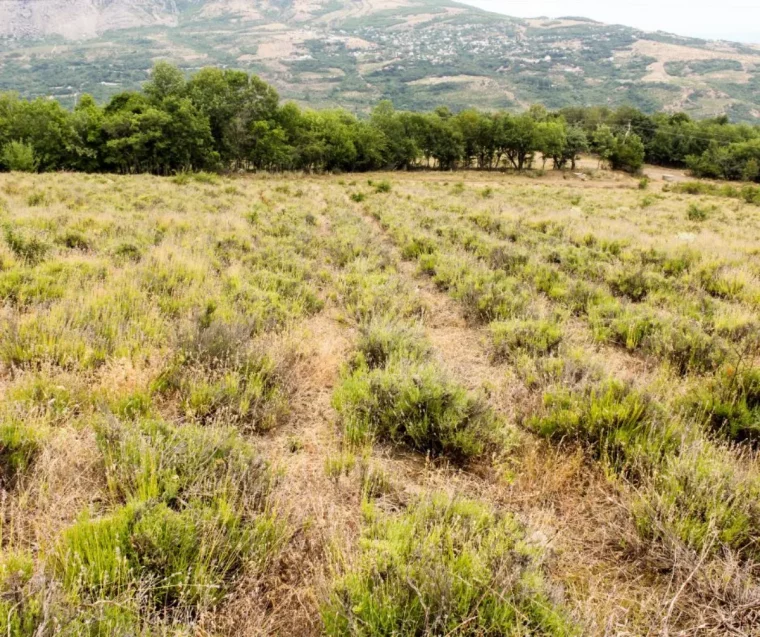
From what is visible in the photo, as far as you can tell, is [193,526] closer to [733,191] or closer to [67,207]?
[67,207]

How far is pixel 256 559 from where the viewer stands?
2258 millimetres

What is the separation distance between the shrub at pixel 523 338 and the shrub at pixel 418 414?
161 centimetres

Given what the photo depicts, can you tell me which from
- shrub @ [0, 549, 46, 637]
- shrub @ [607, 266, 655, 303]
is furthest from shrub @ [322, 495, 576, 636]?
shrub @ [607, 266, 655, 303]

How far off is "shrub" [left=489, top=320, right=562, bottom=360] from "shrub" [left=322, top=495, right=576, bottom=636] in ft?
10.5

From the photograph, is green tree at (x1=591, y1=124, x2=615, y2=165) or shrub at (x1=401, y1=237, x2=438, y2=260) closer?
shrub at (x1=401, y1=237, x2=438, y2=260)

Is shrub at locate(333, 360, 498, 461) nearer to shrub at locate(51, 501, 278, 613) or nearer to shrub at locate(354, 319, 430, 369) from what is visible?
shrub at locate(354, 319, 430, 369)

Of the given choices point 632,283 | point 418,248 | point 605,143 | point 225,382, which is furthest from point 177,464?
point 605,143

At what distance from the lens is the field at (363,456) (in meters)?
2.00

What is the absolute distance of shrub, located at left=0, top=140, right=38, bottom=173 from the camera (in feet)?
130

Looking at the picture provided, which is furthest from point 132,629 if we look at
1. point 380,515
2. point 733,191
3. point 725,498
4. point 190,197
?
point 733,191

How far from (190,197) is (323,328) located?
1362cm

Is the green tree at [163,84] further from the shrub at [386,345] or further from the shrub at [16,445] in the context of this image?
the shrub at [16,445]

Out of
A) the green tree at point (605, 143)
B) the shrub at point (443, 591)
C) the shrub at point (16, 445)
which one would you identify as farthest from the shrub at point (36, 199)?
the green tree at point (605, 143)

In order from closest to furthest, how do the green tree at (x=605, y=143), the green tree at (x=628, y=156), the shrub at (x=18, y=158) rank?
1. the shrub at (x=18, y=158)
2. the green tree at (x=628, y=156)
3. the green tree at (x=605, y=143)
